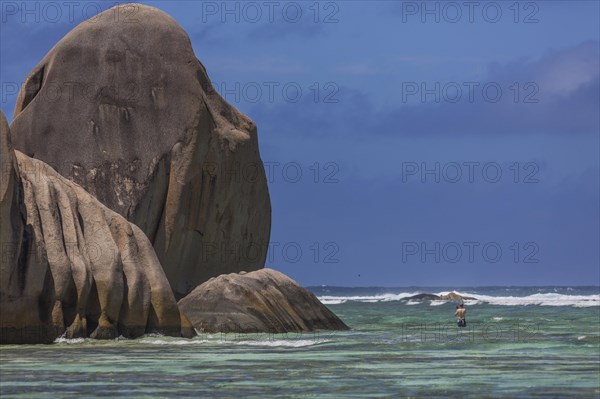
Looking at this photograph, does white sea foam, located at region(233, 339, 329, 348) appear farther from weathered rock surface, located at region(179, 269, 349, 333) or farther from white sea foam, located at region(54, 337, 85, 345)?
white sea foam, located at region(54, 337, 85, 345)

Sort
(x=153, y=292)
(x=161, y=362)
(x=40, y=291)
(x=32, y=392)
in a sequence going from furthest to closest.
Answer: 1. (x=153, y=292)
2. (x=40, y=291)
3. (x=161, y=362)
4. (x=32, y=392)

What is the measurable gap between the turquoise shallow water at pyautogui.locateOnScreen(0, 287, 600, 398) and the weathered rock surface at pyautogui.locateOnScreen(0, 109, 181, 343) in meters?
0.85

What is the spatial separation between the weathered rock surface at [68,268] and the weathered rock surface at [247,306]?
3.90m

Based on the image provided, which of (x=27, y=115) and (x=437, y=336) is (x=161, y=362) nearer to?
(x=437, y=336)

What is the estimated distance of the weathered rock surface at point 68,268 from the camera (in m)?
35.7

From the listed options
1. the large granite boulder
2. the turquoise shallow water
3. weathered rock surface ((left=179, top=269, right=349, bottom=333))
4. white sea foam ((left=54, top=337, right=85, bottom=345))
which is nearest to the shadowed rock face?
weathered rock surface ((left=179, top=269, right=349, bottom=333))

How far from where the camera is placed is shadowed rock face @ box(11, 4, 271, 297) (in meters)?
51.8

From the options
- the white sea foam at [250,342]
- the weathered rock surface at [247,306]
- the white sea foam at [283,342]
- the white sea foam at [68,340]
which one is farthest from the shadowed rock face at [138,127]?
the white sea foam at [68,340]

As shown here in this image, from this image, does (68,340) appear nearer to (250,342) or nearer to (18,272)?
(18,272)

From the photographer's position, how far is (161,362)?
1204 inches

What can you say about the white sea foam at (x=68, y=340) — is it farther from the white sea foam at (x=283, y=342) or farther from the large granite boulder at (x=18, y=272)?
the white sea foam at (x=283, y=342)

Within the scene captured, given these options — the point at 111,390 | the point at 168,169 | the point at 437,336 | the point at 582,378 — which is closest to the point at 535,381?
the point at 582,378

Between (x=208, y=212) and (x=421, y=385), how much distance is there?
99.0ft

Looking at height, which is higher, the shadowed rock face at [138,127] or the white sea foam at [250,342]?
the shadowed rock face at [138,127]
